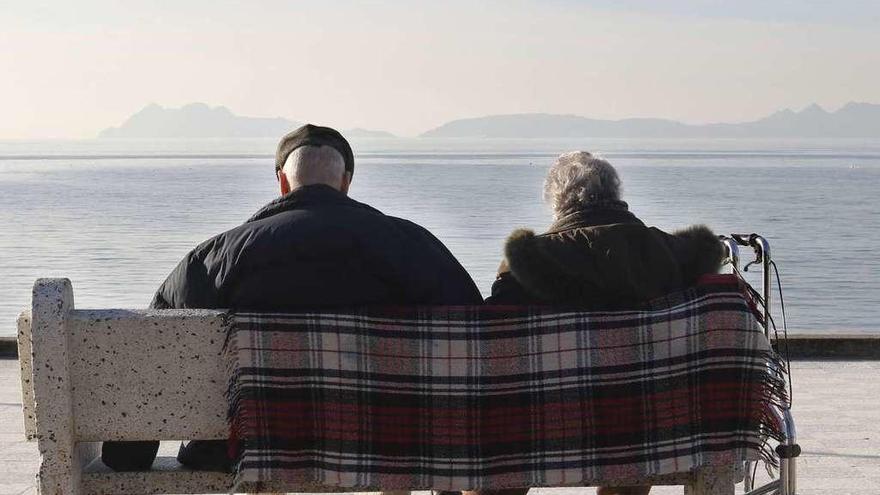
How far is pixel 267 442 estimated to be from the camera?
3.83 m

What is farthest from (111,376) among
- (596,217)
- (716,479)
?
(716,479)

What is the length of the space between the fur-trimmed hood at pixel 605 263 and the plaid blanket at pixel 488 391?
8 cm

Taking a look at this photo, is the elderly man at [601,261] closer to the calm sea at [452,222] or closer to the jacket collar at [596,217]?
the jacket collar at [596,217]

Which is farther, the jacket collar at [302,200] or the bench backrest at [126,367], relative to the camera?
the jacket collar at [302,200]

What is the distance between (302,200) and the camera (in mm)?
4027

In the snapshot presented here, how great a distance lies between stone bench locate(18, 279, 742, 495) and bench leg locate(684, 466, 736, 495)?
1097mm

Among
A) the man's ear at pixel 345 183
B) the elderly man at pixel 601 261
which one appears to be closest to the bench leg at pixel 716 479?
the elderly man at pixel 601 261

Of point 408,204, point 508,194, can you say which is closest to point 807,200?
point 508,194

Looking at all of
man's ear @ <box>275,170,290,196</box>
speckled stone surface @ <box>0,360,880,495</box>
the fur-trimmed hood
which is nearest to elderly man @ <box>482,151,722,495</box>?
the fur-trimmed hood

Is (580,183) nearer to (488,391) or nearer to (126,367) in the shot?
(488,391)

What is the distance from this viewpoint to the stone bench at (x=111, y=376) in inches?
146

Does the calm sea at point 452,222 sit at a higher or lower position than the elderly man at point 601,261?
lower

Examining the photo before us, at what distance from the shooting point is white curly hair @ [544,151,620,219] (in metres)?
4.32

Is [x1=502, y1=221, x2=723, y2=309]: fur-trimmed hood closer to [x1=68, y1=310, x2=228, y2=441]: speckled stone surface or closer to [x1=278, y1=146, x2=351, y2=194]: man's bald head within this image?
[x1=278, y1=146, x2=351, y2=194]: man's bald head
